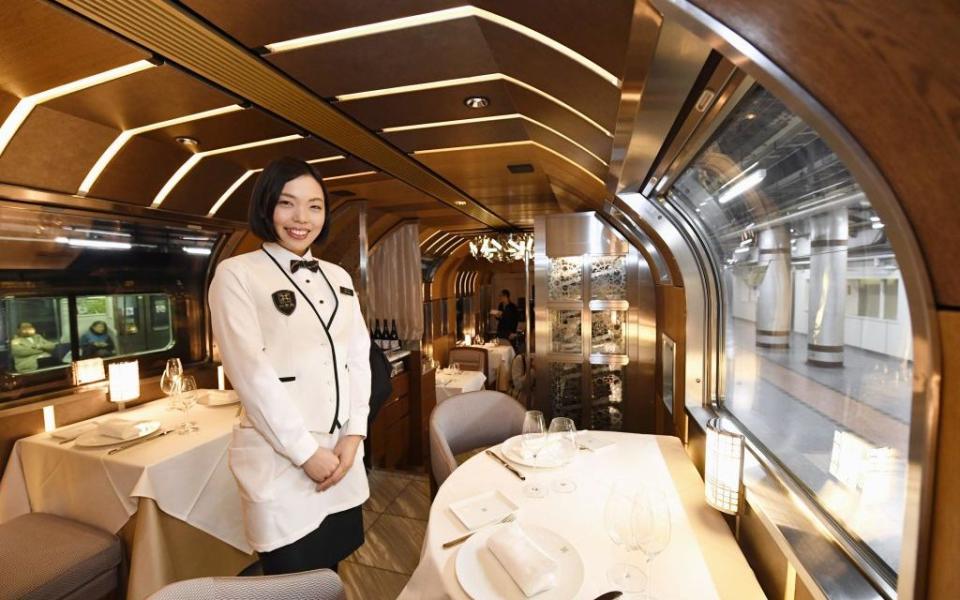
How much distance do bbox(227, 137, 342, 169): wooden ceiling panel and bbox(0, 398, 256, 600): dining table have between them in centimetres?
195

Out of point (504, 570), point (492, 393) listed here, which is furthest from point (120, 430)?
point (504, 570)

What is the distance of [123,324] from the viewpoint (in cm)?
348

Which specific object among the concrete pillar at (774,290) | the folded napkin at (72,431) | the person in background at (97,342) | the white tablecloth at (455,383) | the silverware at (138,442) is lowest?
the white tablecloth at (455,383)

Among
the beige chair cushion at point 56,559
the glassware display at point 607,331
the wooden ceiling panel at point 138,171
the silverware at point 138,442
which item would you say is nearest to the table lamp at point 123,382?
the silverware at point 138,442

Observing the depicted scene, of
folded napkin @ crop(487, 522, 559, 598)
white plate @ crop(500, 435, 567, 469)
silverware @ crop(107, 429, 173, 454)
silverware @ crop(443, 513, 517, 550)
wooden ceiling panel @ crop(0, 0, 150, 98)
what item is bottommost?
silverware @ crop(107, 429, 173, 454)

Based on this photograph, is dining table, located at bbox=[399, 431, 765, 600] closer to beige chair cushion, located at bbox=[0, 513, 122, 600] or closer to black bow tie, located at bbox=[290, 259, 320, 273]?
black bow tie, located at bbox=[290, 259, 320, 273]

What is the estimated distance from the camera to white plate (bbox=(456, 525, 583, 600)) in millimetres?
1207

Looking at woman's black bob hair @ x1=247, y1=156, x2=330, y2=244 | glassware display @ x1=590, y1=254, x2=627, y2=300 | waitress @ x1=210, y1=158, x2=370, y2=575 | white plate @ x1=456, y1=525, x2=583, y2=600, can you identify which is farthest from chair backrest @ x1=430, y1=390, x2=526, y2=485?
glassware display @ x1=590, y1=254, x2=627, y2=300

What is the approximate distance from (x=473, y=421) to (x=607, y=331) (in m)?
2.29

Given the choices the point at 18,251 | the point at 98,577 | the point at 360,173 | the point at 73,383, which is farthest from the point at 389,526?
the point at 18,251

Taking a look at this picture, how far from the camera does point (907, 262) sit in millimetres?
666

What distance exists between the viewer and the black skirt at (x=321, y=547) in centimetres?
162

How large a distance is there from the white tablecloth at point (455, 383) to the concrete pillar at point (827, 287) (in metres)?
4.39

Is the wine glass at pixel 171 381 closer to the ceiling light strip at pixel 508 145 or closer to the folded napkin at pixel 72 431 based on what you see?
the folded napkin at pixel 72 431
